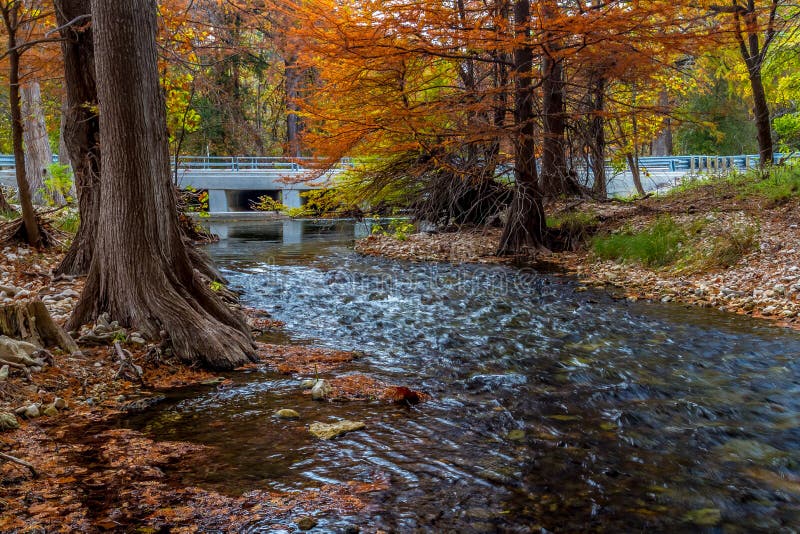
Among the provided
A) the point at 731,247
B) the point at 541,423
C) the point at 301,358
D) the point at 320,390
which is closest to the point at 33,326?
the point at 301,358

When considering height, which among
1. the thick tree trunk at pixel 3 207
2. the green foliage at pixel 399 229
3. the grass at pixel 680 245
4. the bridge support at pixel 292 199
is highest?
the bridge support at pixel 292 199

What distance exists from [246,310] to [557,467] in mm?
5880

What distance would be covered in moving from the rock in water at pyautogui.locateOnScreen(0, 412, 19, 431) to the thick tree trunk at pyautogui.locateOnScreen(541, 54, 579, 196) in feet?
34.9

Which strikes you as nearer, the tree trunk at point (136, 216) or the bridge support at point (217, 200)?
the tree trunk at point (136, 216)

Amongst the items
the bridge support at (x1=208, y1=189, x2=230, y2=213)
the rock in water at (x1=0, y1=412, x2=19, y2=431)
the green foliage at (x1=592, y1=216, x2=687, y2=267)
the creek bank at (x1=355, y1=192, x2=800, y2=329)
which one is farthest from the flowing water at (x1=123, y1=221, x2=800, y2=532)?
the bridge support at (x1=208, y1=189, x2=230, y2=213)

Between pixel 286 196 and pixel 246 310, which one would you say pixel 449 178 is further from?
pixel 286 196

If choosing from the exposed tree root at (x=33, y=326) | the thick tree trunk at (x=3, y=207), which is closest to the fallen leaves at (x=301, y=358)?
the exposed tree root at (x=33, y=326)

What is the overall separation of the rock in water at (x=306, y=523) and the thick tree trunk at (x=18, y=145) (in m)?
7.77

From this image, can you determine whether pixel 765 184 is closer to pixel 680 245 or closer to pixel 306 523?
pixel 680 245

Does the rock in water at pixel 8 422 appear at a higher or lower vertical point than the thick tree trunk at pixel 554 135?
lower

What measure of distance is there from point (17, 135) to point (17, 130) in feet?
0.26

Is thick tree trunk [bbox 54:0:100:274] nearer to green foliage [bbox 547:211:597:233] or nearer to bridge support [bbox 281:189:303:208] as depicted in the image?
green foliage [bbox 547:211:597:233]

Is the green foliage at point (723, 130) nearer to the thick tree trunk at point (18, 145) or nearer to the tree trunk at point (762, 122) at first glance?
the tree trunk at point (762, 122)

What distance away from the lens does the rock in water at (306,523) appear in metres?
3.15
